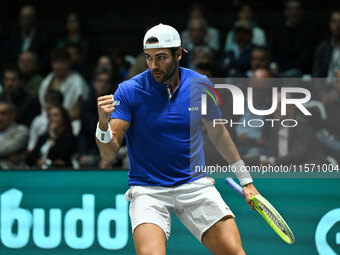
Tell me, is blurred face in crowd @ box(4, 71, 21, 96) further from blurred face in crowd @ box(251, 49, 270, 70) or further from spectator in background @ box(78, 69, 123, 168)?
blurred face in crowd @ box(251, 49, 270, 70)

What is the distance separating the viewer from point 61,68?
9.16 meters

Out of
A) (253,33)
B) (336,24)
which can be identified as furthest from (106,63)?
(336,24)

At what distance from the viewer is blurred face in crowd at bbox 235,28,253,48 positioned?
344 inches

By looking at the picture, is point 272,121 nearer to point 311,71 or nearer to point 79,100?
point 311,71

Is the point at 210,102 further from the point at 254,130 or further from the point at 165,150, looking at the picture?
the point at 254,130

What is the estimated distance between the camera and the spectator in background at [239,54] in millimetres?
8531

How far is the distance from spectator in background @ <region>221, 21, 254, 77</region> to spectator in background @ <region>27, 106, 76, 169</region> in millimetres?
2103

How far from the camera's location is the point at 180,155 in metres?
4.65

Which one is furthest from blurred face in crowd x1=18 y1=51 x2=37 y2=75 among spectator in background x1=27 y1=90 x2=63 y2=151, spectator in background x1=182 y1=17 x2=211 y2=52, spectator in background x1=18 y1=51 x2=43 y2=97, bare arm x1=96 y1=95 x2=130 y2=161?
bare arm x1=96 y1=95 x2=130 y2=161

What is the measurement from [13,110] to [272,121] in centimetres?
338

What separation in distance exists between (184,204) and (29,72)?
5692 millimetres

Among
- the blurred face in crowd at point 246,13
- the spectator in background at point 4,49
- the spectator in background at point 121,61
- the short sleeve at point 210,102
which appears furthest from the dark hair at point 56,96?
the short sleeve at point 210,102

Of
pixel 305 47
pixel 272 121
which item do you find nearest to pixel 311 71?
pixel 305 47

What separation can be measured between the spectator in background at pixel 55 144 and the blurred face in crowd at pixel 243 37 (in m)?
2.46
